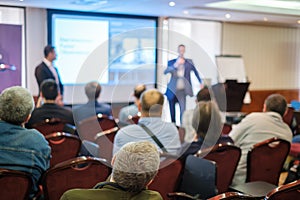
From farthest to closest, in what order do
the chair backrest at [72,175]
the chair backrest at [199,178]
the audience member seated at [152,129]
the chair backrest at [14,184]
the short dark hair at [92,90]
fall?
1. the short dark hair at [92,90]
2. the audience member seated at [152,129]
3. the chair backrest at [199,178]
4. the chair backrest at [72,175]
5. the chair backrest at [14,184]

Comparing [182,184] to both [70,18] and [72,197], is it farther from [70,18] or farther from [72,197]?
[70,18]

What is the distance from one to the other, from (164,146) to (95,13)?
6.05m

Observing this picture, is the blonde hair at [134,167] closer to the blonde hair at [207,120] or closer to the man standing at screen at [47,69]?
the blonde hair at [207,120]

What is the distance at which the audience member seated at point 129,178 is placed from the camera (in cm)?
161

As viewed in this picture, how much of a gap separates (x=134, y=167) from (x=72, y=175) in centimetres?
99

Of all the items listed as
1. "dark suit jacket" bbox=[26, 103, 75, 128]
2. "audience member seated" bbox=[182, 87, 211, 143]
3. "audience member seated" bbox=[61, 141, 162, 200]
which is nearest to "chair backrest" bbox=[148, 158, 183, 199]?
"audience member seated" bbox=[61, 141, 162, 200]

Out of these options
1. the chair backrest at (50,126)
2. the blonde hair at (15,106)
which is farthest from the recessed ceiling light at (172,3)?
the blonde hair at (15,106)

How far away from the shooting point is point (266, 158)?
3.42m

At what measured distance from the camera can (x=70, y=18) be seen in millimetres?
8336

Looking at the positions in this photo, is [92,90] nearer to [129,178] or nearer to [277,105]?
[277,105]

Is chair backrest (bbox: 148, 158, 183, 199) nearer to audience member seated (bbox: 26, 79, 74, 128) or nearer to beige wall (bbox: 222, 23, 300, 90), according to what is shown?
audience member seated (bbox: 26, 79, 74, 128)

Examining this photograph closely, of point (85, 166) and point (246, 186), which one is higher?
point (85, 166)

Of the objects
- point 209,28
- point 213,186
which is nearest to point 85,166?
point 213,186

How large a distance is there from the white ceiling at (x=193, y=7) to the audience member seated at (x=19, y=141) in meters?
4.28
